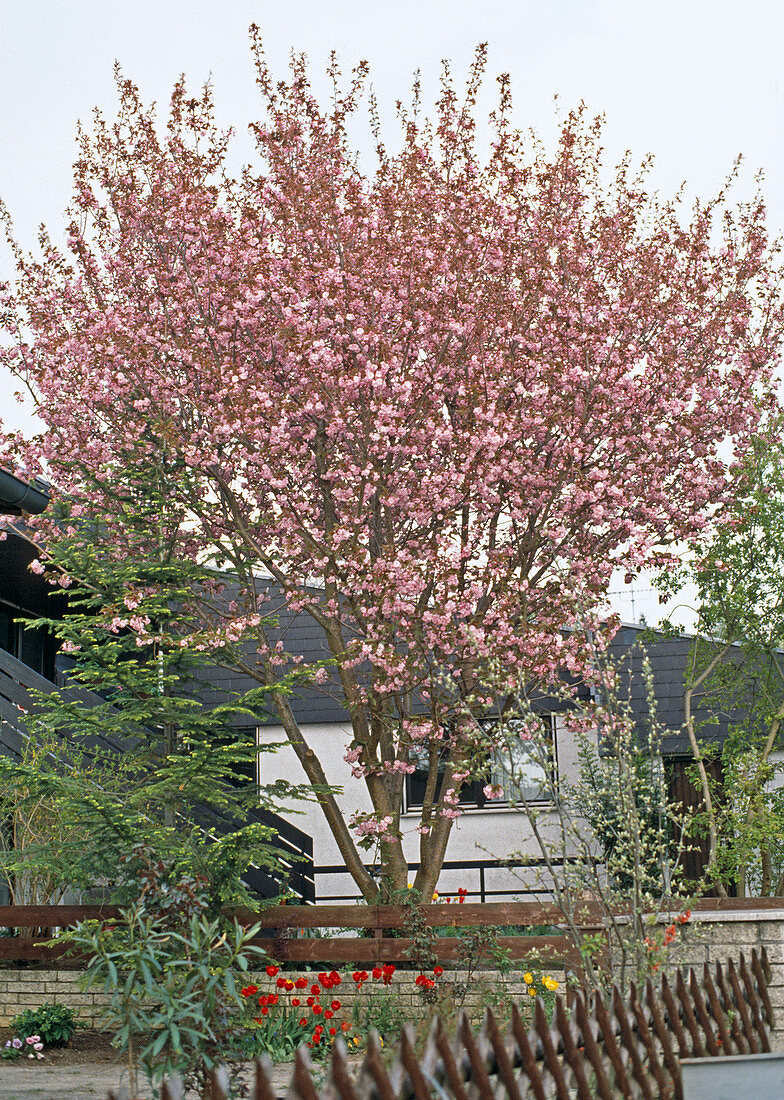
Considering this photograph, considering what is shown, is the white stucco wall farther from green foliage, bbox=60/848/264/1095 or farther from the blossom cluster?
green foliage, bbox=60/848/264/1095

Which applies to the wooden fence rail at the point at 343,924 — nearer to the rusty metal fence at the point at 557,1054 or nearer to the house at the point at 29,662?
the house at the point at 29,662

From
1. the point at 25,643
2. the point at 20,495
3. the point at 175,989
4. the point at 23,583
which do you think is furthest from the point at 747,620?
the point at 25,643

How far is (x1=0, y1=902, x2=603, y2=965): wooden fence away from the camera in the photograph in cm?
964

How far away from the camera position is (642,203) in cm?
1182

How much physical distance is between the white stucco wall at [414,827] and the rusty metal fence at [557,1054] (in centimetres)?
967

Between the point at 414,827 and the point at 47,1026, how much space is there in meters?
7.44

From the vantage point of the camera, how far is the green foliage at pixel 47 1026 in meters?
9.20

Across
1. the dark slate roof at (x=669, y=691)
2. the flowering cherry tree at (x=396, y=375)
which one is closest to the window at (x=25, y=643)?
the flowering cherry tree at (x=396, y=375)

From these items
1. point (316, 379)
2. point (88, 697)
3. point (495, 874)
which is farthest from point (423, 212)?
point (495, 874)

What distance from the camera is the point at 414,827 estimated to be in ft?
52.4

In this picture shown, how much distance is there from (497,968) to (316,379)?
5416mm

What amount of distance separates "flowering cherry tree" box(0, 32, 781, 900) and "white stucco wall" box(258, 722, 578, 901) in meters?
4.82

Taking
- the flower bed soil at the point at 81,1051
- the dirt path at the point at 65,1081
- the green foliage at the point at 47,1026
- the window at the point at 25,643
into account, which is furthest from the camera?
the window at the point at 25,643

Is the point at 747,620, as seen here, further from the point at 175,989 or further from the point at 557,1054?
the point at 557,1054
